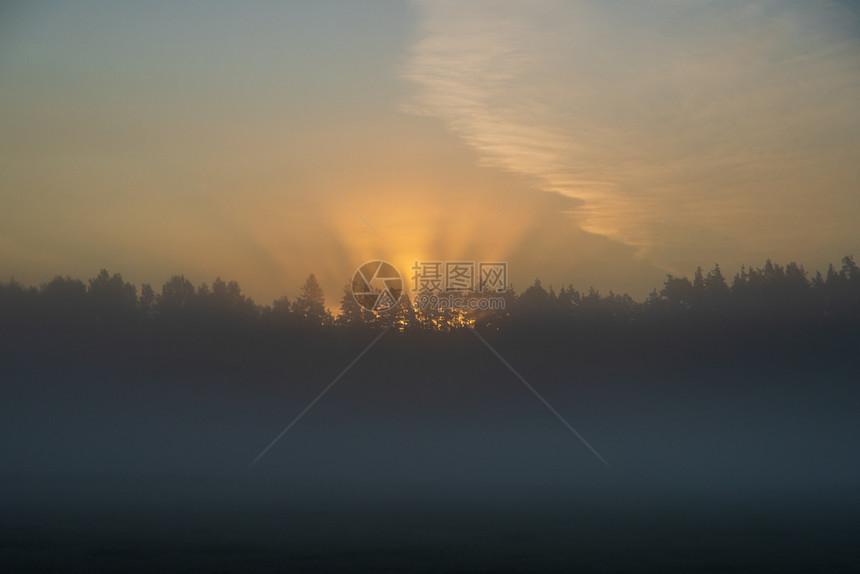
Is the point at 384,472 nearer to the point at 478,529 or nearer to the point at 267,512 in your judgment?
the point at 267,512

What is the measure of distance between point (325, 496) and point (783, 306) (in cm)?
14196

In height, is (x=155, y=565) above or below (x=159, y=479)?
below

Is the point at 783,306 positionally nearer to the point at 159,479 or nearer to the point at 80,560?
the point at 159,479

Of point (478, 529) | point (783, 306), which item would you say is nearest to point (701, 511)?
point (478, 529)

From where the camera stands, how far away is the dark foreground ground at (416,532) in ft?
Answer: 147

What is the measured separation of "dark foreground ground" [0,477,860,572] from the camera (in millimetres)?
44812

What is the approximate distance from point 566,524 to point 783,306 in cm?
15242

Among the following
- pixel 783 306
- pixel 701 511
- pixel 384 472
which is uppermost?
pixel 783 306

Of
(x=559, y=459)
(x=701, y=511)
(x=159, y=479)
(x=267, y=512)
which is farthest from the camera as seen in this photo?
(x=559, y=459)

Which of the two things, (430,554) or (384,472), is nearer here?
(430,554)

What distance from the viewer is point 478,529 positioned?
58750 mm

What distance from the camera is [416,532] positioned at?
5716cm

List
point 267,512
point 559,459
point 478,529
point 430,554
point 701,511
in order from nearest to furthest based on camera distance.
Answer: point 430,554, point 478,529, point 267,512, point 701,511, point 559,459

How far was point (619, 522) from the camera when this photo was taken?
64.8 meters
